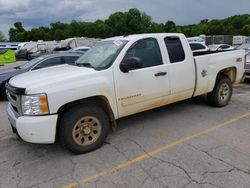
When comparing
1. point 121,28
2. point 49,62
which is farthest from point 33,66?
point 121,28

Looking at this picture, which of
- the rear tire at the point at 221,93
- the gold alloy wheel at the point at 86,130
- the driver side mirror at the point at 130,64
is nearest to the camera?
the gold alloy wheel at the point at 86,130

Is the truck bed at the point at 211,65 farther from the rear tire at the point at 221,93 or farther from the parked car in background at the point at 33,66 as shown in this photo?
the parked car in background at the point at 33,66

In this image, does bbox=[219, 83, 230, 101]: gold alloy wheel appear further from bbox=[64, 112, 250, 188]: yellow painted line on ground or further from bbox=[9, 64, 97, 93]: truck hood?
bbox=[9, 64, 97, 93]: truck hood

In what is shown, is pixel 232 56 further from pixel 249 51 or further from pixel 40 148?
pixel 40 148

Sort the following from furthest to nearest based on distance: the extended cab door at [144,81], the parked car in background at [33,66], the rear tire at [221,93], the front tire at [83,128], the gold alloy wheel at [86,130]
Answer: the parked car in background at [33,66], the rear tire at [221,93], the extended cab door at [144,81], the gold alloy wheel at [86,130], the front tire at [83,128]

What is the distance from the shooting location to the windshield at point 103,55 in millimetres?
4238

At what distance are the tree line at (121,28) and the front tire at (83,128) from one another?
239 feet

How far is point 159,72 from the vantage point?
4605mm

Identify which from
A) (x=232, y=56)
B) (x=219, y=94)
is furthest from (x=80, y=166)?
(x=232, y=56)

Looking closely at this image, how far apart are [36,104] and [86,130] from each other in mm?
878

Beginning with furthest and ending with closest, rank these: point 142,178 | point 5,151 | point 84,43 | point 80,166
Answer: point 84,43 → point 5,151 → point 80,166 → point 142,178

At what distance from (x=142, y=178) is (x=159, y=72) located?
2076mm

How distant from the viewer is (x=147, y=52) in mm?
4645

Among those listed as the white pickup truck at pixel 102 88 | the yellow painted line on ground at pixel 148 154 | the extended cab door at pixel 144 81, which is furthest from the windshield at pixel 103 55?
the yellow painted line on ground at pixel 148 154
